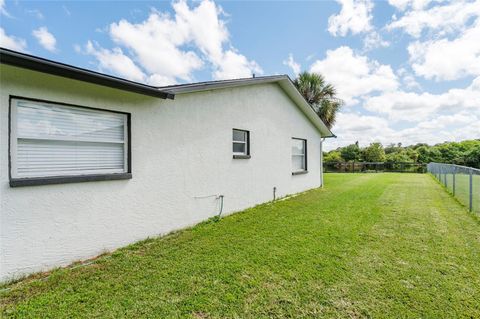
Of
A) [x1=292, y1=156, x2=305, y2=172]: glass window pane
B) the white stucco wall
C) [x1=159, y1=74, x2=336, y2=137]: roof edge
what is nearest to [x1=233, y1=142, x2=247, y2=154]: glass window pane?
the white stucco wall

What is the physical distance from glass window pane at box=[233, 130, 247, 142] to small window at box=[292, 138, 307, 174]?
3527 mm

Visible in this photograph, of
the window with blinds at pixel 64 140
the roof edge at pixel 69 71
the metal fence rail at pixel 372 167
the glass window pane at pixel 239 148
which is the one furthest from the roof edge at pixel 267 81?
the metal fence rail at pixel 372 167

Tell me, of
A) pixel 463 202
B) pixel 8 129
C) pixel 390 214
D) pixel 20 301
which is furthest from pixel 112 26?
pixel 463 202

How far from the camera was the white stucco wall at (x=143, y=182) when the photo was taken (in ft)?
10.3

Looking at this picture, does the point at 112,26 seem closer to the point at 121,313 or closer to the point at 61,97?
the point at 61,97

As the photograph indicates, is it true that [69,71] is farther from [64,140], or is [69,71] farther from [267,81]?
[267,81]

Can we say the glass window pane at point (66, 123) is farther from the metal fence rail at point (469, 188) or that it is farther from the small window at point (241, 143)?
the metal fence rail at point (469, 188)

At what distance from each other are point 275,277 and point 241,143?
4806mm

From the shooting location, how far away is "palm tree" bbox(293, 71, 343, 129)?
1633 cm

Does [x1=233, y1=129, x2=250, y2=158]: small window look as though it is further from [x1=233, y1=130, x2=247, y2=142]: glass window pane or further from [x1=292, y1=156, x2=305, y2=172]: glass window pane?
[x1=292, y1=156, x2=305, y2=172]: glass window pane

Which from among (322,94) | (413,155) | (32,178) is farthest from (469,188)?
(413,155)

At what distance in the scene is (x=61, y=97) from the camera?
3533 millimetres

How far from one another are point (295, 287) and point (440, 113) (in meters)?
37.4

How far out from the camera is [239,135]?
742cm
